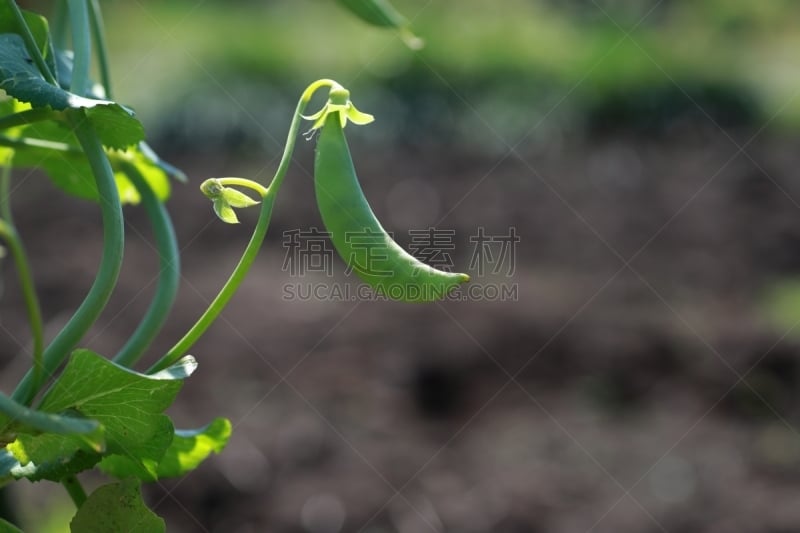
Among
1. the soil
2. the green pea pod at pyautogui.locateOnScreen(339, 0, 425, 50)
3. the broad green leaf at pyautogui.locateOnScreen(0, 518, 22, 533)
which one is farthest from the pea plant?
the soil

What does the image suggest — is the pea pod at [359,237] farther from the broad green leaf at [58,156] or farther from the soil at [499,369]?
the soil at [499,369]

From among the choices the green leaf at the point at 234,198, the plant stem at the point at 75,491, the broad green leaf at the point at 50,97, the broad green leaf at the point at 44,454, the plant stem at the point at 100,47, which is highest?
the green leaf at the point at 234,198

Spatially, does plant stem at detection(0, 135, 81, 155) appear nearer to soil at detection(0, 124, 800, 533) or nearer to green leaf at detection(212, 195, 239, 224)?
green leaf at detection(212, 195, 239, 224)

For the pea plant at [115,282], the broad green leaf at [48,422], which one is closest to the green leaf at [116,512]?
the pea plant at [115,282]

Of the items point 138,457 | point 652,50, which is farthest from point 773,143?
point 138,457

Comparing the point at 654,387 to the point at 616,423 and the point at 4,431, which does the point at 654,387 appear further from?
the point at 4,431
